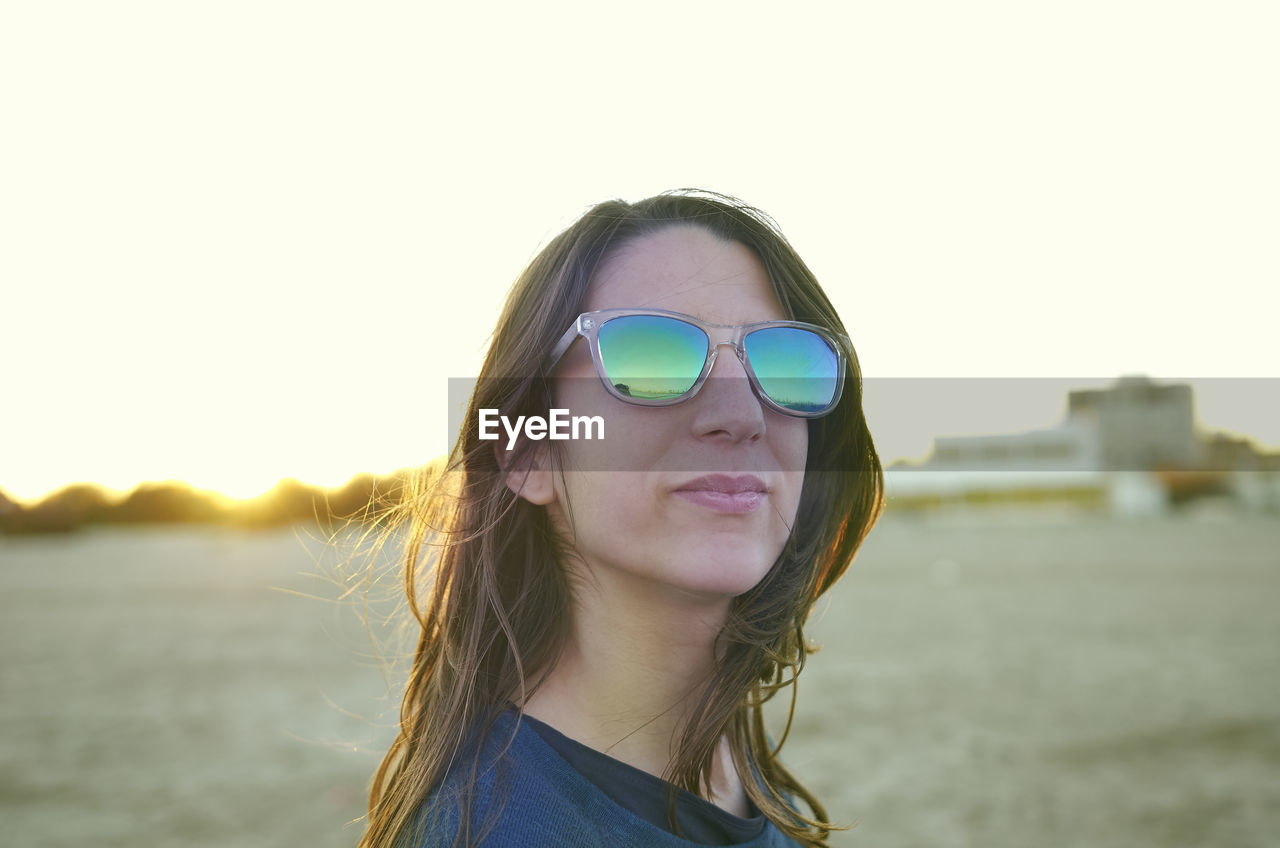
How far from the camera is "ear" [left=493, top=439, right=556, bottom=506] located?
206 cm

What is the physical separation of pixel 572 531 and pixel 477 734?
0.43 m

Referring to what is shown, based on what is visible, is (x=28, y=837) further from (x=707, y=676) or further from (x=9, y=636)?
(x=9, y=636)

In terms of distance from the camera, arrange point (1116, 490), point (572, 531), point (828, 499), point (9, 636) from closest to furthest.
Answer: point (572, 531) < point (828, 499) < point (9, 636) < point (1116, 490)

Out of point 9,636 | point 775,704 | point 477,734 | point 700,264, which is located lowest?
point 9,636

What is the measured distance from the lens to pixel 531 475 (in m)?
2.06

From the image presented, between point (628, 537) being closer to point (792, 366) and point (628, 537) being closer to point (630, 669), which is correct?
point (630, 669)

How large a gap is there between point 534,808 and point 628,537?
511 millimetres

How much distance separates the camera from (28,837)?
25.7ft

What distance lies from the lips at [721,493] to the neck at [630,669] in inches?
9.0

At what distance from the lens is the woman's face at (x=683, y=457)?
1.88 meters

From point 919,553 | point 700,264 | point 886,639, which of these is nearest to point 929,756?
point 886,639

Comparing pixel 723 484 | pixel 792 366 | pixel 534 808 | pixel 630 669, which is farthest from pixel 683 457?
pixel 534 808

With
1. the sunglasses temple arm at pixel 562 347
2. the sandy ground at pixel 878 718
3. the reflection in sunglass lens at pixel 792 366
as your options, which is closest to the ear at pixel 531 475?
the sunglasses temple arm at pixel 562 347


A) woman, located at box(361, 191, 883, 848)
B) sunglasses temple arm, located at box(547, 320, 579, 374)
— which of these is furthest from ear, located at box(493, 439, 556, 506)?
sunglasses temple arm, located at box(547, 320, 579, 374)
